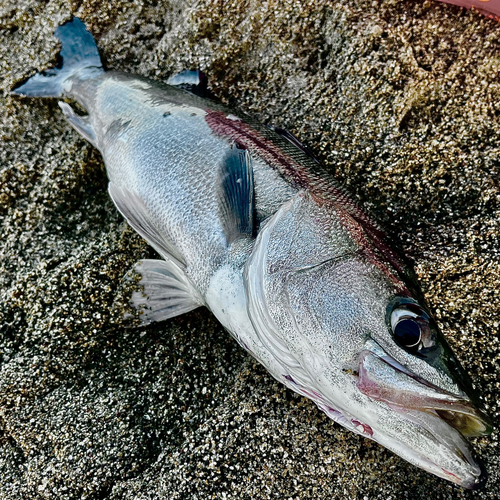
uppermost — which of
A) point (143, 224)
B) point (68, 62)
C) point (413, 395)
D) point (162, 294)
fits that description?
point (68, 62)

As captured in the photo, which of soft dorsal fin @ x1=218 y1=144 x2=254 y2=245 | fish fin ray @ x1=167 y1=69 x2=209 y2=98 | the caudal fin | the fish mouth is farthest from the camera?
the caudal fin

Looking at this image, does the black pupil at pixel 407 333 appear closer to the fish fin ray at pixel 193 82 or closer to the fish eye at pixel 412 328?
the fish eye at pixel 412 328

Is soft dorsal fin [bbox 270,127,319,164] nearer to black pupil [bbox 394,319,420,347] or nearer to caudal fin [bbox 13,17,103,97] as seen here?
black pupil [bbox 394,319,420,347]

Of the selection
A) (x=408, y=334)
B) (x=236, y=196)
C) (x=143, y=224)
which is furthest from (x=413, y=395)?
(x=143, y=224)

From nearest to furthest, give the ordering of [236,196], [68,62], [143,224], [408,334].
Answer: [408,334] → [236,196] → [143,224] → [68,62]

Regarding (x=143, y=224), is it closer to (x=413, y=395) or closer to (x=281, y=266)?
(x=281, y=266)

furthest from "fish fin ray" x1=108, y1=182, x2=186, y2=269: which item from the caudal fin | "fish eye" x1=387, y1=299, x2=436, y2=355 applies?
the caudal fin

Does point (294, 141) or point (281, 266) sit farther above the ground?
point (294, 141)
